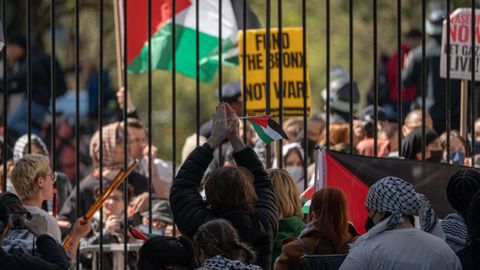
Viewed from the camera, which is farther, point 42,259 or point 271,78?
point 271,78

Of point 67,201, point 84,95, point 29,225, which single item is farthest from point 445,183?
point 84,95

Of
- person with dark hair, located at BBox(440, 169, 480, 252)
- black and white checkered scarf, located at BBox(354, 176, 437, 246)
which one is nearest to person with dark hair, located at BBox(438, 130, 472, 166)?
person with dark hair, located at BBox(440, 169, 480, 252)

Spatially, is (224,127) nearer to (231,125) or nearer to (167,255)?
(231,125)

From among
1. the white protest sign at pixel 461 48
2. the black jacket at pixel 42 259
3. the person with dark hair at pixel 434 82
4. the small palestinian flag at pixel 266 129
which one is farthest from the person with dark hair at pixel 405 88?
the black jacket at pixel 42 259

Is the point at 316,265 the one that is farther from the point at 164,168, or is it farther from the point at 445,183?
the point at 164,168

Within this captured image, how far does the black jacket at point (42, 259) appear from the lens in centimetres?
738

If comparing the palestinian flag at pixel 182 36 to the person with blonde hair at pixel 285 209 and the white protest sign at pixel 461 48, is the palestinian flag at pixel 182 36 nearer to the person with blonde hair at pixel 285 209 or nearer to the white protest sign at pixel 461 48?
the white protest sign at pixel 461 48

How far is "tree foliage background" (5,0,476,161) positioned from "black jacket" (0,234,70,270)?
1613 cm

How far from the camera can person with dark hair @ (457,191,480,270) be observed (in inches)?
306

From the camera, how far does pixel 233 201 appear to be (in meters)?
8.02

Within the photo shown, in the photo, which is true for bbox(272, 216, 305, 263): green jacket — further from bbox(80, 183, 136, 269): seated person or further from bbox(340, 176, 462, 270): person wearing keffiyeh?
bbox(80, 183, 136, 269): seated person

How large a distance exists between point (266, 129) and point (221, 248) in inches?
89.9

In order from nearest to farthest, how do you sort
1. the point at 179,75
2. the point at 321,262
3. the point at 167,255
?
the point at 167,255
the point at 321,262
the point at 179,75

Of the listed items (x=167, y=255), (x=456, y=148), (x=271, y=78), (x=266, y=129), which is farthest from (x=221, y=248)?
(x=271, y=78)
